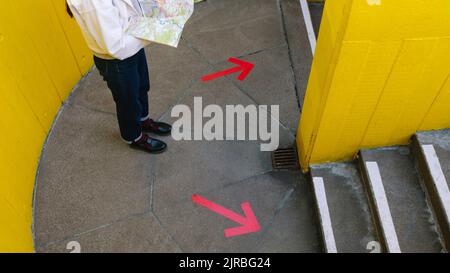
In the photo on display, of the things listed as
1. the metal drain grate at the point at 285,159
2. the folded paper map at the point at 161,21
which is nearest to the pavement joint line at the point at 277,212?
the metal drain grate at the point at 285,159

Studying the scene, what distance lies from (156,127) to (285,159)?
125 cm

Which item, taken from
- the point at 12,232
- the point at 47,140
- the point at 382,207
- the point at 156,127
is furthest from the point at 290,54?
the point at 12,232

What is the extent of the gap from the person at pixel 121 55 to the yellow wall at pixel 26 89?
0.77 meters

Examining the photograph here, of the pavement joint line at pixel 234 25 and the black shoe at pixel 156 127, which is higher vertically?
the pavement joint line at pixel 234 25

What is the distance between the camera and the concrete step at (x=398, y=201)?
121 inches

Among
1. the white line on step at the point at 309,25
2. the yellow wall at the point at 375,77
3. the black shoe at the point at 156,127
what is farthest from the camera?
the white line on step at the point at 309,25

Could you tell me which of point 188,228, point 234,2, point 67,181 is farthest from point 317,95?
point 234,2

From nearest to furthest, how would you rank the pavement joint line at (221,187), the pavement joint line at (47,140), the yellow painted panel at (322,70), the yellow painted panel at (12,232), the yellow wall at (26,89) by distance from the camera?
the yellow painted panel at (322,70), the yellow painted panel at (12,232), the yellow wall at (26,89), the pavement joint line at (47,140), the pavement joint line at (221,187)

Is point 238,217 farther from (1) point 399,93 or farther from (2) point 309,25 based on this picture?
(2) point 309,25

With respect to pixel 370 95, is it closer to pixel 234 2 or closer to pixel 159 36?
pixel 159 36

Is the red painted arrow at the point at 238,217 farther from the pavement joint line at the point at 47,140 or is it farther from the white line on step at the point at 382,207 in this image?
the pavement joint line at the point at 47,140

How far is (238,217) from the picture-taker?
359 centimetres

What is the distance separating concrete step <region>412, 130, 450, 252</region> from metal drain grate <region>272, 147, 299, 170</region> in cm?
100

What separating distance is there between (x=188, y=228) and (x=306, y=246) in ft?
3.13
